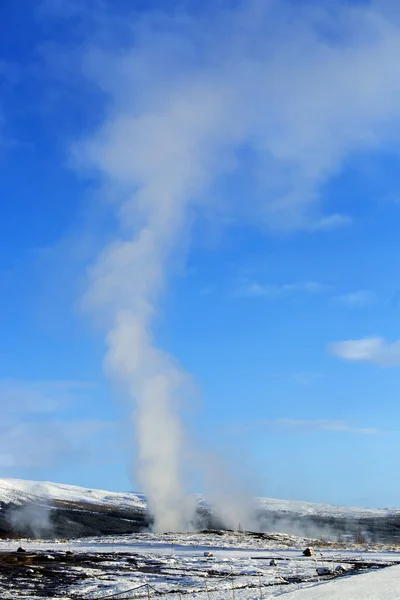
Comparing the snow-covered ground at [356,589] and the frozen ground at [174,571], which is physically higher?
the frozen ground at [174,571]

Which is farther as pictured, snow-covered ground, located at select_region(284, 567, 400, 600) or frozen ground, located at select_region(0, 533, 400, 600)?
frozen ground, located at select_region(0, 533, 400, 600)

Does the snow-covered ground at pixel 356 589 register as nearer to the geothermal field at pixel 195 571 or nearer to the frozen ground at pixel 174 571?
the geothermal field at pixel 195 571

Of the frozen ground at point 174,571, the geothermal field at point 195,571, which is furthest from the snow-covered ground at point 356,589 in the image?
the frozen ground at point 174,571

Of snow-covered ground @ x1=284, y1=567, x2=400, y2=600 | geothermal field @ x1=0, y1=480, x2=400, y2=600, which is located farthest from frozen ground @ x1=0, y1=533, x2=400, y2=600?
snow-covered ground @ x1=284, y1=567, x2=400, y2=600

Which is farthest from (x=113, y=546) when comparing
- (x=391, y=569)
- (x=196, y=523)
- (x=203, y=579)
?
(x=196, y=523)

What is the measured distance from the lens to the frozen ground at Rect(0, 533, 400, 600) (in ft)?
108

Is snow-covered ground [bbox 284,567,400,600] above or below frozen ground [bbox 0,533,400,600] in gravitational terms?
below

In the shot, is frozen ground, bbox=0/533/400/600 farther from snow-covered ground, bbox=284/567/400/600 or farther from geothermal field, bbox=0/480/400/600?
snow-covered ground, bbox=284/567/400/600

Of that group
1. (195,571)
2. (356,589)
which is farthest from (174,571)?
(356,589)

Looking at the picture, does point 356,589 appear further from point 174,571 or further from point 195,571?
point 174,571

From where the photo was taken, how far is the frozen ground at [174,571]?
108 feet

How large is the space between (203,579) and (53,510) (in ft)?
396

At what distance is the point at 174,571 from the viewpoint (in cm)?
4309

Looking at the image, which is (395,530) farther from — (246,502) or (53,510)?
(53,510)
